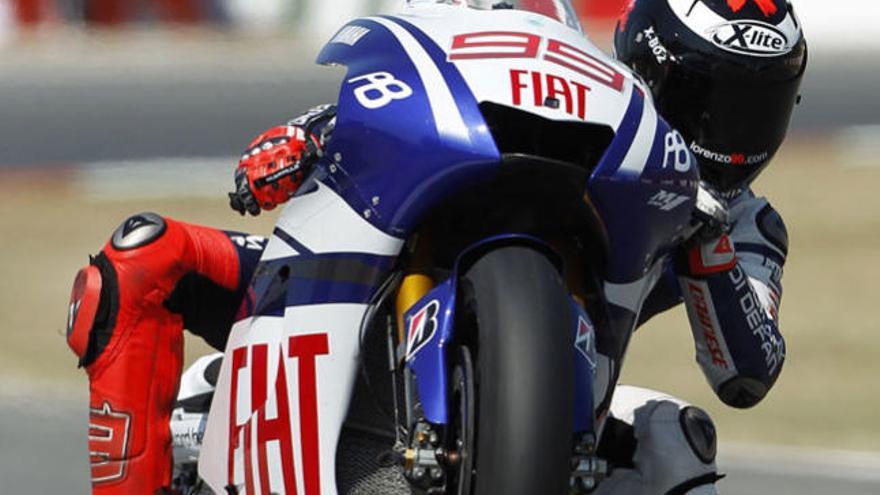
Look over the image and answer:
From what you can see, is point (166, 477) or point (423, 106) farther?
point (166, 477)

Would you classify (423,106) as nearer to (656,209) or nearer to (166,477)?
(656,209)

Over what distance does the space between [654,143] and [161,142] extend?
8.47 meters

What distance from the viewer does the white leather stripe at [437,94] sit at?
3029 millimetres

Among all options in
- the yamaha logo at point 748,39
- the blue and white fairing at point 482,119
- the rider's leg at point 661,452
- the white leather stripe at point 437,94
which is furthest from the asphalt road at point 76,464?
the white leather stripe at point 437,94

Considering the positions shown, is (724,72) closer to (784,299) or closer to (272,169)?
(272,169)

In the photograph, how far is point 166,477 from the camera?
3.78 metres

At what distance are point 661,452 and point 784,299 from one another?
15.6ft

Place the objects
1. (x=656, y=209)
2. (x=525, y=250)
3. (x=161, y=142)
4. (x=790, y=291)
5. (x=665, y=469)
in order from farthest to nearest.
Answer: (x=161, y=142) < (x=790, y=291) < (x=665, y=469) < (x=656, y=209) < (x=525, y=250)

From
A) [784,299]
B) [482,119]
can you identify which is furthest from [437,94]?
[784,299]

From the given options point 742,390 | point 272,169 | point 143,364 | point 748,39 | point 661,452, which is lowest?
point 661,452

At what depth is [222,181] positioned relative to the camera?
34.8 feet

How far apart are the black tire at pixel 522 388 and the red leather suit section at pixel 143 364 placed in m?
0.94

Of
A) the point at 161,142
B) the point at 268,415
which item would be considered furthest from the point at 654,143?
the point at 161,142

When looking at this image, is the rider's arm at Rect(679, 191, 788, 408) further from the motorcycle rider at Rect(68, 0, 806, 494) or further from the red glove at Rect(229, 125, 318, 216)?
the red glove at Rect(229, 125, 318, 216)
